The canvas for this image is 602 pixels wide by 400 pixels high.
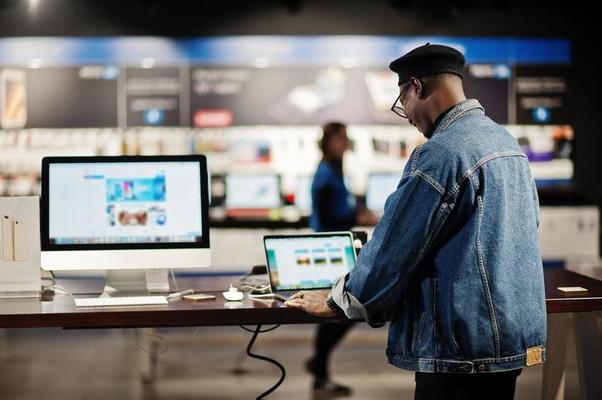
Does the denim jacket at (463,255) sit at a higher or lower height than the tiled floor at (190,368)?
higher

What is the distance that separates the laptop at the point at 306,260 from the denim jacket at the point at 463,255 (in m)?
0.71

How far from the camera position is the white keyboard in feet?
9.15

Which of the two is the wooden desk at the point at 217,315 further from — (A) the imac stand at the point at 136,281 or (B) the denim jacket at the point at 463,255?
(B) the denim jacket at the point at 463,255

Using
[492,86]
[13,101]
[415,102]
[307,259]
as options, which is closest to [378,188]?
[492,86]

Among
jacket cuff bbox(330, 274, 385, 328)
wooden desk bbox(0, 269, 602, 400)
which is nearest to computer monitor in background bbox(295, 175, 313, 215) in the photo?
wooden desk bbox(0, 269, 602, 400)

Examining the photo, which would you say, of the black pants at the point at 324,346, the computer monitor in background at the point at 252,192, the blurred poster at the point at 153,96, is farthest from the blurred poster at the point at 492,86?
the black pants at the point at 324,346

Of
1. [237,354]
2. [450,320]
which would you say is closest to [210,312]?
[450,320]

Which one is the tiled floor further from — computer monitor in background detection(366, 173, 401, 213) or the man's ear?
the man's ear

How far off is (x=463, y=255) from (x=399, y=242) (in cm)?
17

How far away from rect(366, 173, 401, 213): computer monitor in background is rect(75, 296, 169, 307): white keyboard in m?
4.31

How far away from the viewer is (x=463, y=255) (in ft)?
7.25

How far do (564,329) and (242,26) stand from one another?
4.68 metres

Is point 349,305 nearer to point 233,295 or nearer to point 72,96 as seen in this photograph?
point 233,295

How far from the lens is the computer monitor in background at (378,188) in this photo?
7.04m
